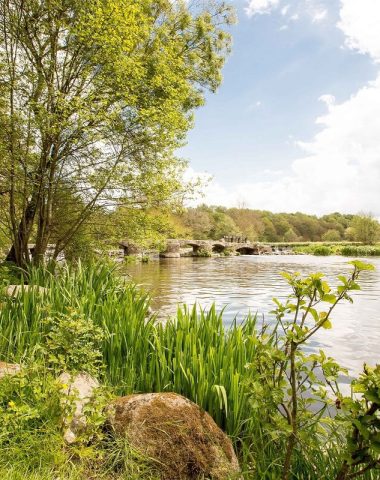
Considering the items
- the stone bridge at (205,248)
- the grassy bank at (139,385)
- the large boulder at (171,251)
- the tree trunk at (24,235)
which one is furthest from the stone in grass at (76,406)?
the large boulder at (171,251)

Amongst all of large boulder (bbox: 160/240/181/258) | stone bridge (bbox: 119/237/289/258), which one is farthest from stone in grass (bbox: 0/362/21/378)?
large boulder (bbox: 160/240/181/258)

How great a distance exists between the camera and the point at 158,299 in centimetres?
1295

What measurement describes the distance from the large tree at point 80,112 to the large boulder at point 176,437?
5.90 metres

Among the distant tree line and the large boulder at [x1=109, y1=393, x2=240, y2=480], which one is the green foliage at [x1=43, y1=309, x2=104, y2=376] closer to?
the large boulder at [x1=109, y1=393, x2=240, y2=480]

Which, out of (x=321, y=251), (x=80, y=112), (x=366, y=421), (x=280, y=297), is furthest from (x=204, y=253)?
(x=366, y=421)

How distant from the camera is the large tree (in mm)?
7578

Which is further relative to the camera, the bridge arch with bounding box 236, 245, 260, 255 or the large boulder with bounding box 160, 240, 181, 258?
the bridge arch with bounding box 236, 245, 260, 255

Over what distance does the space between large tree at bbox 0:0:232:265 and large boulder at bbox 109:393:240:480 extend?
232 inches

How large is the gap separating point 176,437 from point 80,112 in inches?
248

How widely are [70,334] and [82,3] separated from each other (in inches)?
313

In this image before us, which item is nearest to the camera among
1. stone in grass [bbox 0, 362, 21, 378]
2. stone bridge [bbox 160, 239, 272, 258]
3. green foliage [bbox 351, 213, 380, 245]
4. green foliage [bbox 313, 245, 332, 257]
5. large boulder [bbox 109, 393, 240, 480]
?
large boulder [bbox 109, 393, 240, 480]

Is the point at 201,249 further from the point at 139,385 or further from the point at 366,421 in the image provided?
the point at 366,421

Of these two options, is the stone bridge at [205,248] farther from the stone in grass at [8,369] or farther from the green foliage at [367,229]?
the stone in grass at [8,369]

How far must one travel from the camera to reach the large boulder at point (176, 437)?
2.60 m
